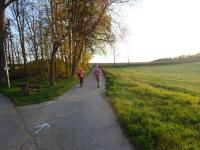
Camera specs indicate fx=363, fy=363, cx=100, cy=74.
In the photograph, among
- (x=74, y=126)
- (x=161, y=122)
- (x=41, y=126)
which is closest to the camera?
(x=161, y=122)

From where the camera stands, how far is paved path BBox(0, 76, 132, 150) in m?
9.52

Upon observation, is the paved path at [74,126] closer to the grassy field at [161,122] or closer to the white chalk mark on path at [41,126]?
the white chalk mark on path at [41,126]

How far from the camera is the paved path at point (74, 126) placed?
9.52 m

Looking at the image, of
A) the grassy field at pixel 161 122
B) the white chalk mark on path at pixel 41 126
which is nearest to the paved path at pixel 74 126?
the white chalk mark on path at pixel 41 126

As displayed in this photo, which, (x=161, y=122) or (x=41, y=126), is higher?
(x=161, y=122)

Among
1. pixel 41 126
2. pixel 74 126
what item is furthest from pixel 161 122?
pixel 41 126

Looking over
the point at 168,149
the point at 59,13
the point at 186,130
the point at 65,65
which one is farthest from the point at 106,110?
the point at 65,65

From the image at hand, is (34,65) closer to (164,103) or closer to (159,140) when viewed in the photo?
(164,103)

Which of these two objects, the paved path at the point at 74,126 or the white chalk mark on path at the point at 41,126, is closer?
the paved path at the point at 74,126

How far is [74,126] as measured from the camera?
11.8 meters

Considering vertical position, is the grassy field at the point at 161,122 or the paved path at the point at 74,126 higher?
the grassy field at the point at 161,122

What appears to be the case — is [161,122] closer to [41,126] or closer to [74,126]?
[74,126]

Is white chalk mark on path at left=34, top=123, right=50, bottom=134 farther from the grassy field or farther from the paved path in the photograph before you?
the grassy field

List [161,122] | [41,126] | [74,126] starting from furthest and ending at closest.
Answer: [41,126] < [74,126] < [161,122]
